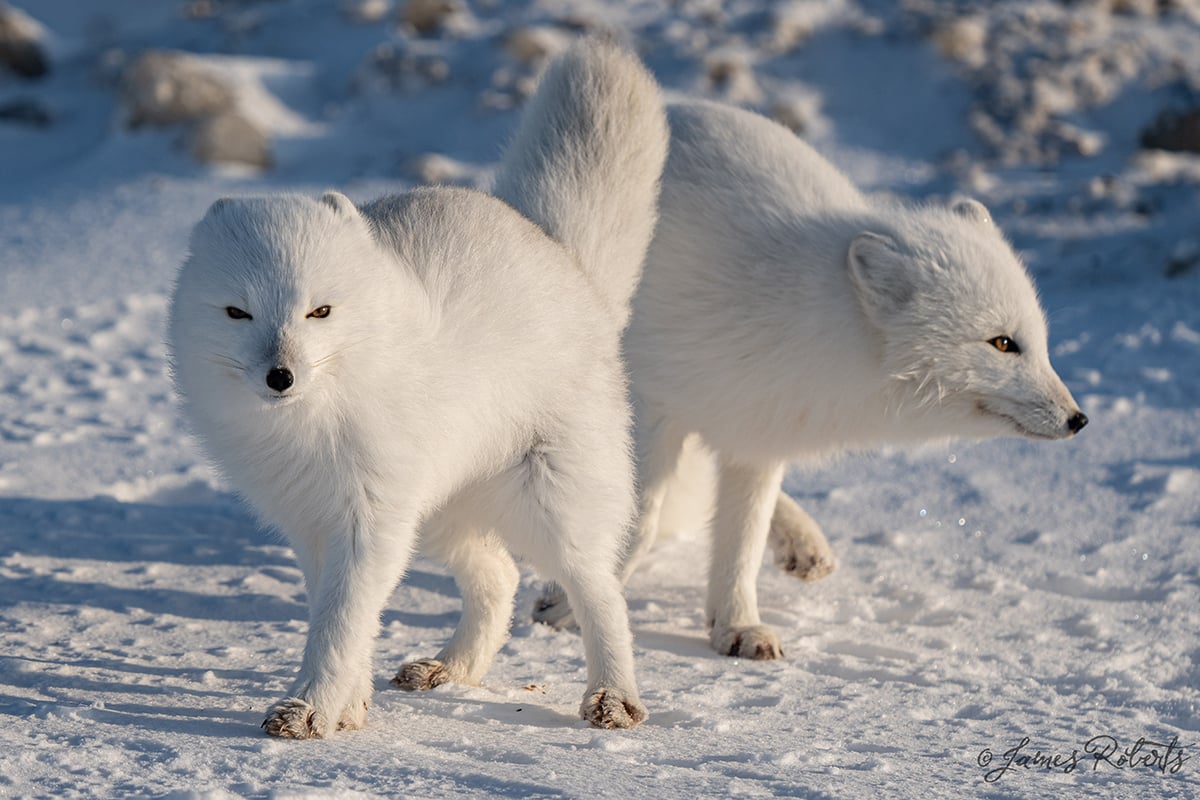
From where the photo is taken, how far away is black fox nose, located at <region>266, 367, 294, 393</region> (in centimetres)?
279

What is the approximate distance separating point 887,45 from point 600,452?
7.13 m

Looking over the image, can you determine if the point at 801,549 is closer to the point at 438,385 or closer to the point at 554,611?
the point at 554,611

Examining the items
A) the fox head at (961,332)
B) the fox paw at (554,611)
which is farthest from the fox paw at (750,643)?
the fox head at (961,332)

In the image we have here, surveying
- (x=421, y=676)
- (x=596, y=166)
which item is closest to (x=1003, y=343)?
(x=596, y=166)

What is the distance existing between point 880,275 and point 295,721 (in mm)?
2025

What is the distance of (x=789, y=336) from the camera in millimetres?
4109

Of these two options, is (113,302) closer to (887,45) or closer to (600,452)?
(600,452)

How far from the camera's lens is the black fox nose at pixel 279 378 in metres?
2.79

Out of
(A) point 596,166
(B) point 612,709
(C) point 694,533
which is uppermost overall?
(A) point 596,166

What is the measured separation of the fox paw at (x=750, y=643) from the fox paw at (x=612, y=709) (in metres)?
0.74

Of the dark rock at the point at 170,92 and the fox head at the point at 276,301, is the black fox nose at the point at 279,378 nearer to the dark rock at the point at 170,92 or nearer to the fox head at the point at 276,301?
the fox head at the point at 276,301

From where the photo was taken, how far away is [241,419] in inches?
119

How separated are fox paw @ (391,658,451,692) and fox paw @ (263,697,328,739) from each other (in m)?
0.58

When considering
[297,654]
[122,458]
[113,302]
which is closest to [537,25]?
[113,302]
